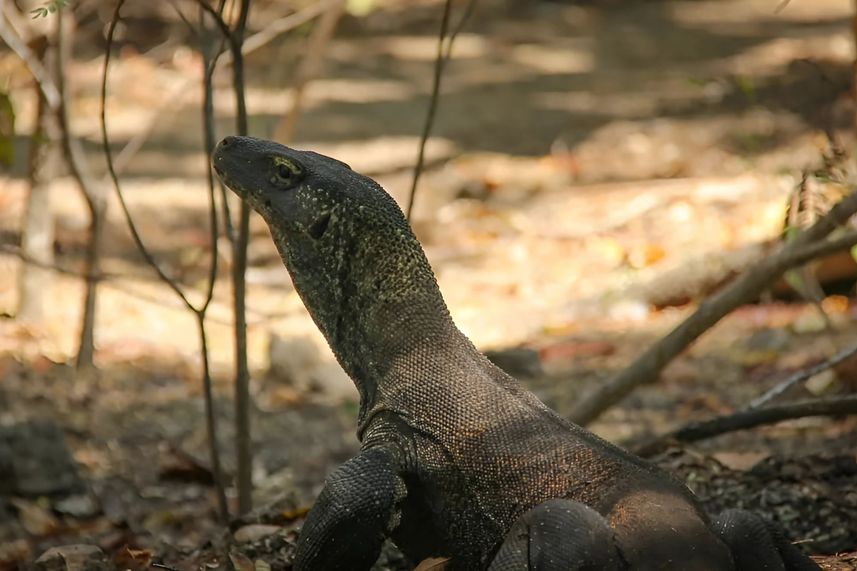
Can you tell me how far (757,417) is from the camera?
13.1 ft

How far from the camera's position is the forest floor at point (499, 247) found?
5.38 metres

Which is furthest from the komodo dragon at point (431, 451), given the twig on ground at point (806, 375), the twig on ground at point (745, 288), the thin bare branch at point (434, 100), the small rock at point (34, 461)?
the small rock at point (34, 461)

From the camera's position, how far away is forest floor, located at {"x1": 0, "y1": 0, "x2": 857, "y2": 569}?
5375 mm

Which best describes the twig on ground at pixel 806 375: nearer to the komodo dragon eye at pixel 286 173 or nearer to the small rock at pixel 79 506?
the komodo dragon eye at pixel 286 173

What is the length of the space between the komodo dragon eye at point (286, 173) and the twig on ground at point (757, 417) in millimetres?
1493

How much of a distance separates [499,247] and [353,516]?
683 cm

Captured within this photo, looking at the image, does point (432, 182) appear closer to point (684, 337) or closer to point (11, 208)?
point (11, 208)

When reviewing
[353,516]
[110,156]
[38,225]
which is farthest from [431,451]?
[38,225]

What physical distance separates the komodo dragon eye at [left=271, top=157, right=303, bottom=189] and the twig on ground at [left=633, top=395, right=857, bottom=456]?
1.49 metres

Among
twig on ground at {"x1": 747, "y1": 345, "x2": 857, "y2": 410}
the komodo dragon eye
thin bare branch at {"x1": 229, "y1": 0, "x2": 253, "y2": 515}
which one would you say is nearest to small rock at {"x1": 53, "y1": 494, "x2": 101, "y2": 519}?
thin bare branch at {"x1": 229, "y1": 0, "x2": 253, "y2": 515}

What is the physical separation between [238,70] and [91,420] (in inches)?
112

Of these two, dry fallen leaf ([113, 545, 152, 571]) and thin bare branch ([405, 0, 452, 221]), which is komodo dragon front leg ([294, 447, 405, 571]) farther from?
thin bare branch ([405, 0, 452, 221])

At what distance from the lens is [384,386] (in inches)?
119

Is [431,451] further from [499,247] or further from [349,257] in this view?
[499,247]
